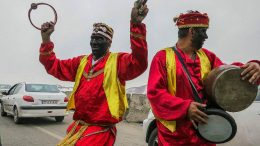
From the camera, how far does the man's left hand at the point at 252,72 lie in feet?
8.42

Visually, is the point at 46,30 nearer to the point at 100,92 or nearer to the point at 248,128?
the point at 100,92

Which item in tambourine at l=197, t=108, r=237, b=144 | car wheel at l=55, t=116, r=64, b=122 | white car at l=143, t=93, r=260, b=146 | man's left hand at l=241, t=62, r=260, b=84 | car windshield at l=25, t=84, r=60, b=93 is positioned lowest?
car wheel at l=55, t=116, r=64, b=122

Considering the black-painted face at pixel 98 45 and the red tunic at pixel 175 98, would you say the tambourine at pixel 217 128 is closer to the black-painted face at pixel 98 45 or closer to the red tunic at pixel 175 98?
the red tunic at pixel 175 98

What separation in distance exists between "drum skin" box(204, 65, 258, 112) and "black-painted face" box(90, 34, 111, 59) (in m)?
1.33

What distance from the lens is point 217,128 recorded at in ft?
8.48

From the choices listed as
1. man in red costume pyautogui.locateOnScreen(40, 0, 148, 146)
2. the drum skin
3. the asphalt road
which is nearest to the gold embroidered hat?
man in red costume pyautogui.locateOnScreen(40, 0, 148, 146)

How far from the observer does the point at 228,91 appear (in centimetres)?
264

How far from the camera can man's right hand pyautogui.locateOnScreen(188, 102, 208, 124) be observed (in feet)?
8.30

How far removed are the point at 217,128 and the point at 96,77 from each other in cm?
132

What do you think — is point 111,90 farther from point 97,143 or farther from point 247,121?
point 247,121

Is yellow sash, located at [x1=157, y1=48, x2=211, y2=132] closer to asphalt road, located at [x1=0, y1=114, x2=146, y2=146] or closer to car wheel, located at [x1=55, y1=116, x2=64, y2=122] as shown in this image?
asphalt road, located at [x1=0, y1=114, x2=146, y2=146]

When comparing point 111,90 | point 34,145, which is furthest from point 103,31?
point 34,145

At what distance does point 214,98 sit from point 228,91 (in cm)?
12

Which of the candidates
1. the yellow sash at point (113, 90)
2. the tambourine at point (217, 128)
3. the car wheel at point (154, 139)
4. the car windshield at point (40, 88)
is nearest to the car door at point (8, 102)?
the car windshield at point (40, 88)
